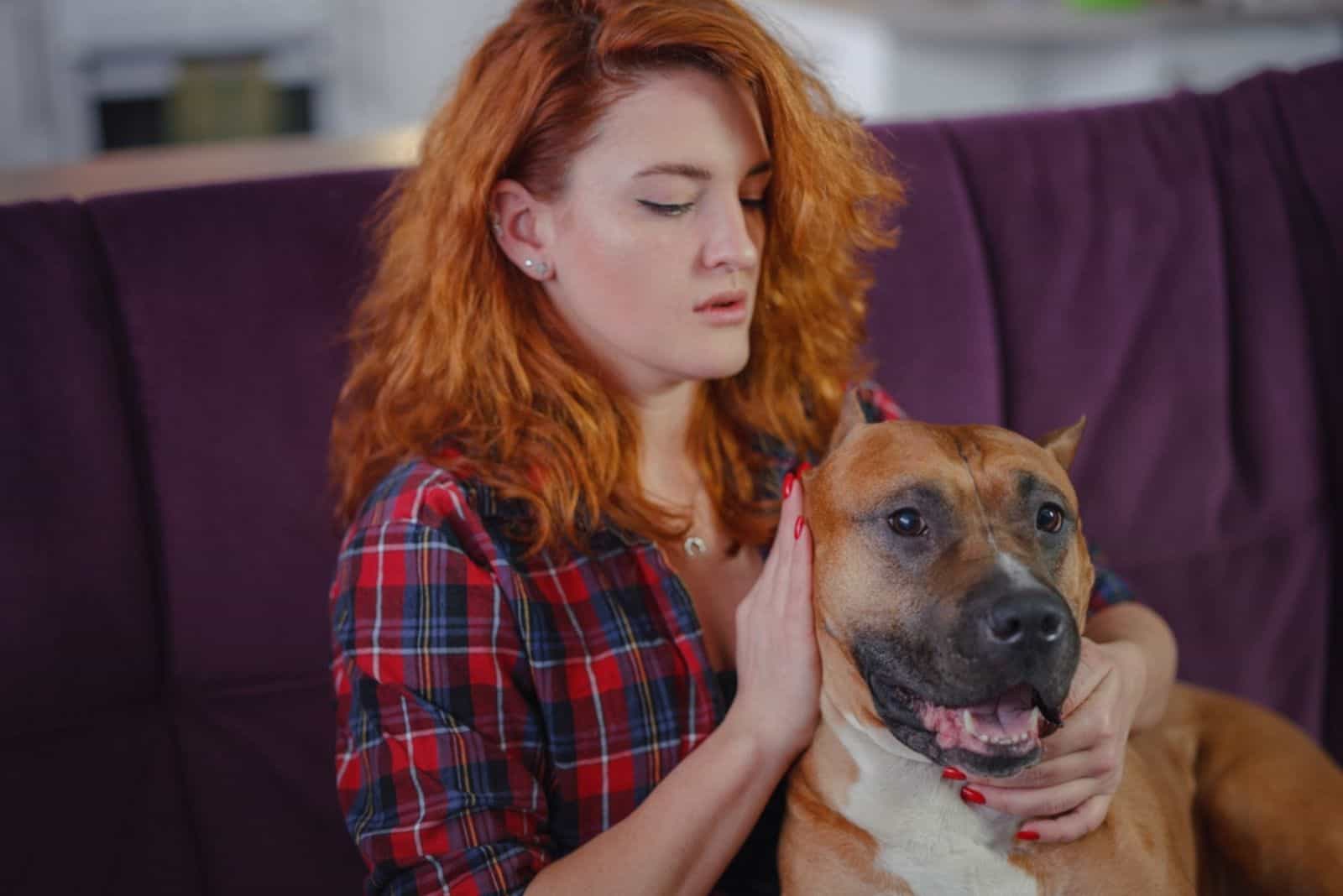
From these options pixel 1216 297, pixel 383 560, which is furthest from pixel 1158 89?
pixel 383 560

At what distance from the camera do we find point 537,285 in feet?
5.14

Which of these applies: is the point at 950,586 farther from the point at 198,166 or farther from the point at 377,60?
the point at 377,60

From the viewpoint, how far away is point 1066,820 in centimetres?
125

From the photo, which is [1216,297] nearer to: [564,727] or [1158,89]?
[564,727]

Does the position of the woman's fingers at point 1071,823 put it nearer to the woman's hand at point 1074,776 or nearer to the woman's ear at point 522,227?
the woman's hand at point 1074,776

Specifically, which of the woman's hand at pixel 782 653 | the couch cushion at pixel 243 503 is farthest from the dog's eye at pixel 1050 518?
the couch cushion at pixel 243 503

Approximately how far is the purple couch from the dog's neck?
0.68m

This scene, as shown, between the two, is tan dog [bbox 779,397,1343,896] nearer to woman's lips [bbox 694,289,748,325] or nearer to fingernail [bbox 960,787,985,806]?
fingernail [bbox 960,787,985,806]

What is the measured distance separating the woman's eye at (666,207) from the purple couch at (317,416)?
1.55 feet

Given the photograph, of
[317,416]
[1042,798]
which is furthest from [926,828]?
[317,416]

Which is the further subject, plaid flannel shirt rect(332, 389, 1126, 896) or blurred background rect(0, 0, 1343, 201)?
blurred background rect(0, 0, 1343, 201)

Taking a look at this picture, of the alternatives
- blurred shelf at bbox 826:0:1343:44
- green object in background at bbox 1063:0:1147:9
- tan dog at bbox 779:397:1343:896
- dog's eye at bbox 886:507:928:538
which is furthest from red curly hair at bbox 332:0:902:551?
green object in background at bbox 1063:0:1147:9

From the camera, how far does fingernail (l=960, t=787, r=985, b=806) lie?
1250 millimetres

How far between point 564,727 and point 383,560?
244 mm
